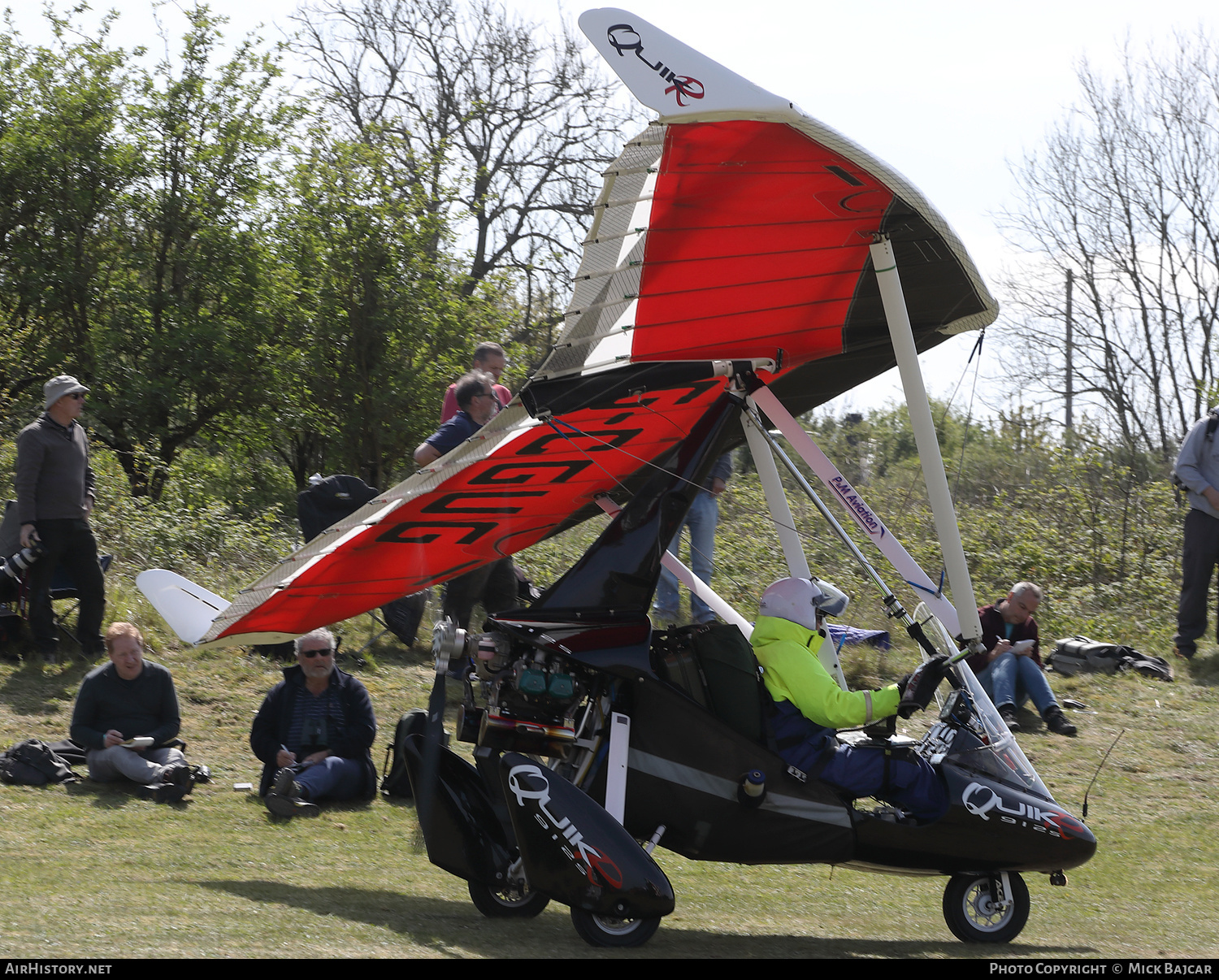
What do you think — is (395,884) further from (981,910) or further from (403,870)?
(981,910)

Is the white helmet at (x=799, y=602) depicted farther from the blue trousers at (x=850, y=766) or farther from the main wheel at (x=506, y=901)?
the main wheel at (x=506, y=901)

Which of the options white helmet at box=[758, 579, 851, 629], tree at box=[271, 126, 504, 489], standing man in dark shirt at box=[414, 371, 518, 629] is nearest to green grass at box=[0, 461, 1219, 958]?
standing man in dark shirt at box=[414, 371, 518, 629]

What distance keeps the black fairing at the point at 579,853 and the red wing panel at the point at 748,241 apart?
1828 millimetres

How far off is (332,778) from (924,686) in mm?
3747

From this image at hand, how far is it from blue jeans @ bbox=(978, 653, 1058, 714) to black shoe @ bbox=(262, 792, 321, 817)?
5032mm

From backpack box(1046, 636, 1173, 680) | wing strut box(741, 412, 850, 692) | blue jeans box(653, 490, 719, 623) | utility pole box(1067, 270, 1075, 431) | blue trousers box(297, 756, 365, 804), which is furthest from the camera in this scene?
utility pole box(1067, 270, 1075, 431)

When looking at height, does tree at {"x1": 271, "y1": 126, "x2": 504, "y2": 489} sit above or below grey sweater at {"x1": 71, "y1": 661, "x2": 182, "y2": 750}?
above

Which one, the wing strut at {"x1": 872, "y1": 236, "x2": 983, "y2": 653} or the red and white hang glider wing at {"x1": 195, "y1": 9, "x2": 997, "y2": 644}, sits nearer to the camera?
the red and white hang glider wing at {"x1": 195, "y1": 9, "x2": 997, "y2": 644}

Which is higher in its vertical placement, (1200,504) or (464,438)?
(1200,504)

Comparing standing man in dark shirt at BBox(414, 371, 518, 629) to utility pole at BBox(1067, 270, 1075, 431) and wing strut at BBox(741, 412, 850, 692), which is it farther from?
utility pole at BBox(1067, 270, 1075, 431)

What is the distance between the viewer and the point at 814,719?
4.93m

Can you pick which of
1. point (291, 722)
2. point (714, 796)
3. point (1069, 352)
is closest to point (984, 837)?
point (714, 796)

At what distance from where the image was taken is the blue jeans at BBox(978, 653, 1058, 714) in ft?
29.7

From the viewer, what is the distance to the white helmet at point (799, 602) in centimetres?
506
